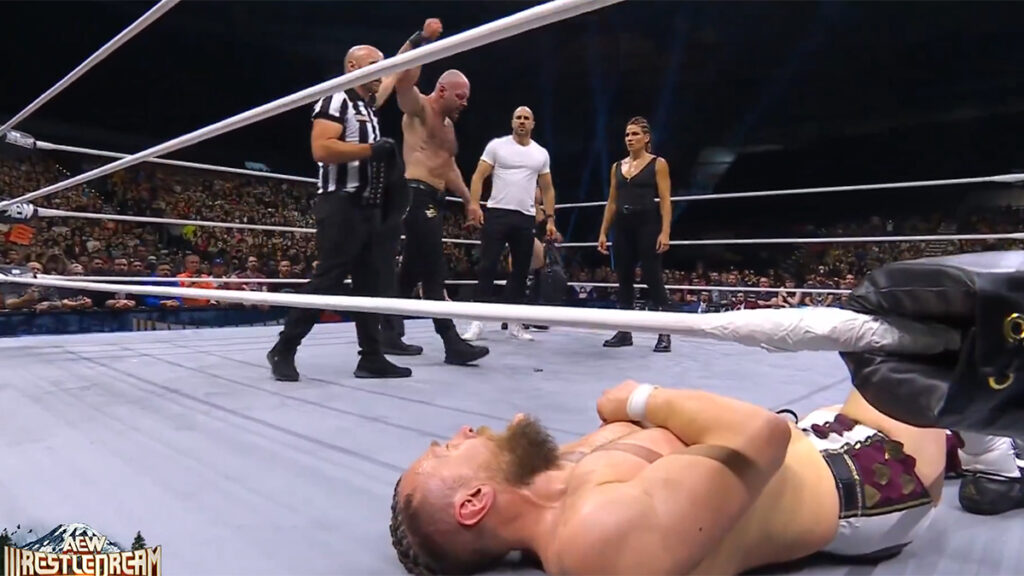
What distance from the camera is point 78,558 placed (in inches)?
26.9

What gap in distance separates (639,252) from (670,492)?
2.02 m

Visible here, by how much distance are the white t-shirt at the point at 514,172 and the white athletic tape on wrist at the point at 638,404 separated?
67.5 inches

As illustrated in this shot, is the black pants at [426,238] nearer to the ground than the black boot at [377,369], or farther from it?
farther from it

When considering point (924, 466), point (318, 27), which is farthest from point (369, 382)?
point (318, 27)

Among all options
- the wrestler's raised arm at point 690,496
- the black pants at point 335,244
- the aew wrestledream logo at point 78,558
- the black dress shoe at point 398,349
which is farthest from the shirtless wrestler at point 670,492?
the black dress shoe at point 398,349

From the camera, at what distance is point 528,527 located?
65cm

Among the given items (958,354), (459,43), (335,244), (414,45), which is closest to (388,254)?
(335,244)

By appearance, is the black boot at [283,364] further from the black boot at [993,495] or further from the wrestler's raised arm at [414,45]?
the black boot at [993,495]

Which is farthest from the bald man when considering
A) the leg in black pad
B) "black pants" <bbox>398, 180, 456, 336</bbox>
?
the leg in black pad

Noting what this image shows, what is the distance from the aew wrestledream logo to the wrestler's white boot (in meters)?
0.93

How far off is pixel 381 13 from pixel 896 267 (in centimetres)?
671

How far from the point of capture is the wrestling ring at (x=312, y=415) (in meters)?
0.67

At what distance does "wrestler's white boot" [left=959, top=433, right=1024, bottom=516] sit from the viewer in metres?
0.83

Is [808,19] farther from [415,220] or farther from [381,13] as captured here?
[415,220]
